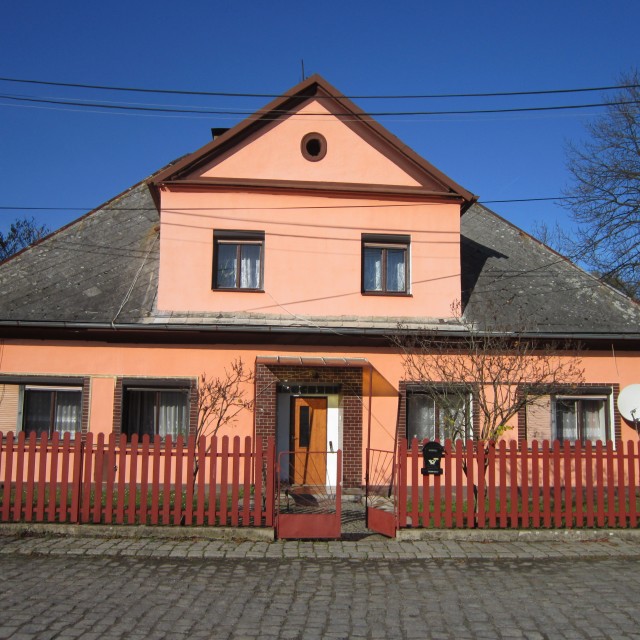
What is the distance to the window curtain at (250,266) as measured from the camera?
46.3 feet

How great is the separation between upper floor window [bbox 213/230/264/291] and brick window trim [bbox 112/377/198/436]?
2.04m

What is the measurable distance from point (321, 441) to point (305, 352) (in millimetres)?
1800

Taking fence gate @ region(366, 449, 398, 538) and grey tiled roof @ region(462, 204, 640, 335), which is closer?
fence gate @ region(366, 449, 398, 538)

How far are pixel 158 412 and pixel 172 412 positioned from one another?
27 centimetres

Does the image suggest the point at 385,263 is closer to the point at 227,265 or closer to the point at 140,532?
the point at 227,265

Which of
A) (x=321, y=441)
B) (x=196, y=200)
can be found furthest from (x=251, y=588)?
(x=196, y=200)

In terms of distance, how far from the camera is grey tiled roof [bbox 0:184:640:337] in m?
13.5

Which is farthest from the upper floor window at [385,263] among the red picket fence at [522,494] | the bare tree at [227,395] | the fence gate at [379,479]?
the red picket fence at [522,494]

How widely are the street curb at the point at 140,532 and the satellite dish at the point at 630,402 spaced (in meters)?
7.80

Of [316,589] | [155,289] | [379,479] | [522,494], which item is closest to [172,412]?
[155,289]

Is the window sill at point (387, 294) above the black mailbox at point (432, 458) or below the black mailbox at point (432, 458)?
Answer: above

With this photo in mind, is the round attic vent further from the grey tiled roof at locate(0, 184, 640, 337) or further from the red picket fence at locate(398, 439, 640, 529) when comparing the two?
the red picket fence at locate(398, 439, 640, 529)

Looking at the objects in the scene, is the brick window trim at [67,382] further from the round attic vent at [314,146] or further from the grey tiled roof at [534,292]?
the grey tiled roof at [534,292]

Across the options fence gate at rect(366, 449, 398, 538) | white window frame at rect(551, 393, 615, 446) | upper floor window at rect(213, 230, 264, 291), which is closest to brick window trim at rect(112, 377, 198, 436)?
upper floor window at rect(213, 230, 264, 291)
